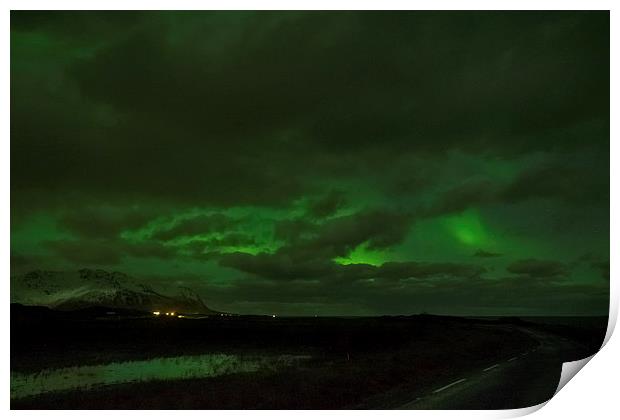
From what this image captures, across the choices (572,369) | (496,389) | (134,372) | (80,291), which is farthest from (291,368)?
(80,291)

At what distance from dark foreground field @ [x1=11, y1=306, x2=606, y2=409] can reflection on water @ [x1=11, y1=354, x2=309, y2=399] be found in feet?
0.22

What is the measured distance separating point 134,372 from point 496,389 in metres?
7.98

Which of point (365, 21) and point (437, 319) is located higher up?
point (365, 21)

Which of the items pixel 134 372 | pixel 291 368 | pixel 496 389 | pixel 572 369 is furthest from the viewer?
pixel 291 368

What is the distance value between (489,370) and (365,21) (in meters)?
7.09

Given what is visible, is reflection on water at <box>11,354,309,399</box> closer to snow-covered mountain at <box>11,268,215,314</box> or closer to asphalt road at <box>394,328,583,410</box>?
snow-covered mountain at <box>11,268,215,314</box>

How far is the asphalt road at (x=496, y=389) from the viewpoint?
24.1 ft

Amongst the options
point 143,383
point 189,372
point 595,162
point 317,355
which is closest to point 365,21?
point 595,162

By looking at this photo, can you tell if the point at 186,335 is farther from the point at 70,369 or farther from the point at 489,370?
the point at 489,370

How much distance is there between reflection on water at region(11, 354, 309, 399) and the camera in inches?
434

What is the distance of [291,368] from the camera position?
43.2 feet

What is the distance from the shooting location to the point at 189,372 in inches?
490

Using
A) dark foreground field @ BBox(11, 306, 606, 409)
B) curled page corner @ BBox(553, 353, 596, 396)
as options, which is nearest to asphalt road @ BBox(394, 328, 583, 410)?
dark foreground field @ BBox(11, 306, 606, 409)

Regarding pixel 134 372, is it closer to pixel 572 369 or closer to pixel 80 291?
pixel 572 369
